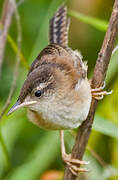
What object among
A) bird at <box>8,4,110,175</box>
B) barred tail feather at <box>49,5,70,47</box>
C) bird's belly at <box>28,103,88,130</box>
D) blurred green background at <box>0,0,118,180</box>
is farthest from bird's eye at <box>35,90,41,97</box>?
barred tail feather at <box>49,5,70,47</box>

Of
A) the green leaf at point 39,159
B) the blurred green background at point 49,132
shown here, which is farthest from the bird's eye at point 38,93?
the green leaf at point 39,159

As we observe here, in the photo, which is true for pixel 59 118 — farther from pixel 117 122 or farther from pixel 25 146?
pixel 25 146

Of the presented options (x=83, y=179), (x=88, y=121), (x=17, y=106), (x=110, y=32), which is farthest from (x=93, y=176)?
(x=110, y=32)

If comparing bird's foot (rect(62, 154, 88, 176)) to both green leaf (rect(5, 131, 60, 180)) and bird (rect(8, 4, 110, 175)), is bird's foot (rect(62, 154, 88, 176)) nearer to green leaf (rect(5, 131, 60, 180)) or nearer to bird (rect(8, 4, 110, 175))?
bird (rect(8, 4, 110, 175))

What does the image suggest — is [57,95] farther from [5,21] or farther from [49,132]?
[49,132]

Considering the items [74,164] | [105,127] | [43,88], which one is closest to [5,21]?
[43,88]
